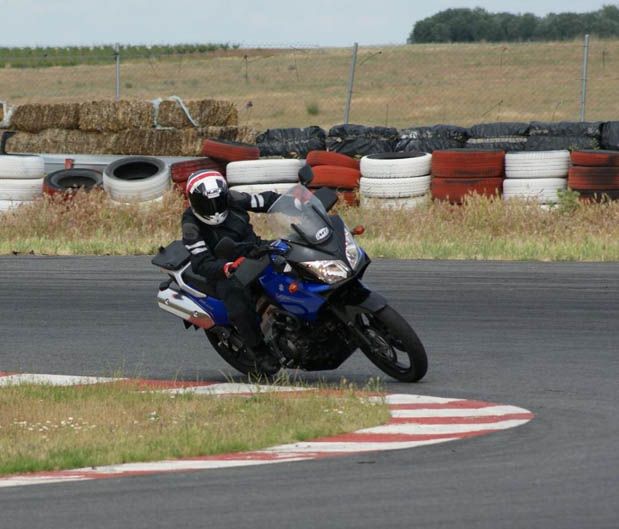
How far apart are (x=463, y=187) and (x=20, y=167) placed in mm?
5628

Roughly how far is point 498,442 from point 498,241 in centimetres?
885

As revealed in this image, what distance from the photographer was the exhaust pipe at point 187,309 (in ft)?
28.7

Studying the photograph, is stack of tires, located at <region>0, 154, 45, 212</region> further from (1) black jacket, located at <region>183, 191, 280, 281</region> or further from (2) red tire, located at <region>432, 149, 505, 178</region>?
(1) black jacket, located at <region>183, 191, 280, 281</region>

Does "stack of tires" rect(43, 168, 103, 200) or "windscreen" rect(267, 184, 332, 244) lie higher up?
"windscreen" rect(267, 184, 332, 244)

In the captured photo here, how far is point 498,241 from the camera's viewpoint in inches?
603

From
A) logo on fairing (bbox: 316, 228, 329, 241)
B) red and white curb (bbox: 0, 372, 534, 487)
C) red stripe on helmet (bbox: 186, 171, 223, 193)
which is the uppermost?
red stripe on helmet (bbox: 186, 171, 223, 193)

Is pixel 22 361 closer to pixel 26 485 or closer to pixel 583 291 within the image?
pixel 26 485

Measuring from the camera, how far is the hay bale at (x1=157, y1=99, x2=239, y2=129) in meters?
20.7

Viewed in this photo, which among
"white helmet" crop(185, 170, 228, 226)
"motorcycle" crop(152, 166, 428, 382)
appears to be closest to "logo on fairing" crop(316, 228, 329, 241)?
"motorcycle" crop(152, 166, 428, 382)

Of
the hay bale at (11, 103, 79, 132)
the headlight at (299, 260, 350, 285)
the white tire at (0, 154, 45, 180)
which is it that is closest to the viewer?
the headlight at (299, 260, 350, 285)

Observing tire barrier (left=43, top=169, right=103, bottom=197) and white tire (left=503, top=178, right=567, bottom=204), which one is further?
tire barrier (left=43, top=169, right=103, bottom=197)

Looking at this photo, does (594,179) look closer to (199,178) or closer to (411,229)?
(411,229)

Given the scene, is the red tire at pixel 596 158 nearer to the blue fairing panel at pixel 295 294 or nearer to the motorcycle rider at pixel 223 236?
the motorcycle rider at pixel 223 236

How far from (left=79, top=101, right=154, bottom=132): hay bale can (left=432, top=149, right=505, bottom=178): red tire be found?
5.74 meters
